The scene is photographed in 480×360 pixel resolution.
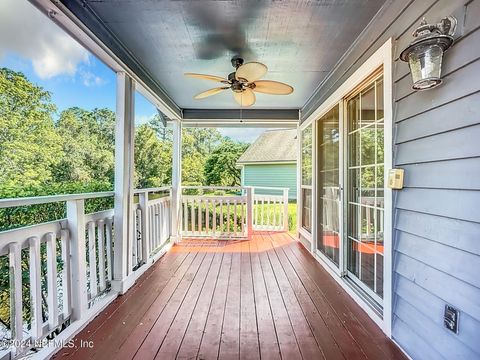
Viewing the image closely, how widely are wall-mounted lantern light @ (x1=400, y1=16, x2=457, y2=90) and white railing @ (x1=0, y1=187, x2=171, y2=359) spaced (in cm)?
221

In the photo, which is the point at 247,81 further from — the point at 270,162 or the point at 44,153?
the point at 270,162

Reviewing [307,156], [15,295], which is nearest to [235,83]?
[307,156]

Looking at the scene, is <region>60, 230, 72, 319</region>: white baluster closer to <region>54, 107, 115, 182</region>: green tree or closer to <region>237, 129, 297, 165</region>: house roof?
<region>54, 107, 115, 182</region>: green tree

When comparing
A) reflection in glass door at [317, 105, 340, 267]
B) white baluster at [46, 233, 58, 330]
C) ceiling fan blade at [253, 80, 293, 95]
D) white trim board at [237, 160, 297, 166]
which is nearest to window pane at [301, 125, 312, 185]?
reflection in glass door at [317, 105, 340, 267]

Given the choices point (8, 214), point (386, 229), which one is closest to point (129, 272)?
point (8, 214)

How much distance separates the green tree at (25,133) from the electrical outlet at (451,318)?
2.64 metres

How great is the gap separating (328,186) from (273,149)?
877 centimetres

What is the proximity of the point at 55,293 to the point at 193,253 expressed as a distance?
2505mm

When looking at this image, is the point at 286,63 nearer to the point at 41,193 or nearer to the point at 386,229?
the point at 386,229

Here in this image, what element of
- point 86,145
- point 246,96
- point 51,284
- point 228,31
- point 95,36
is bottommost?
point 51,284

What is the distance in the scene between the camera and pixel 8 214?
179cm

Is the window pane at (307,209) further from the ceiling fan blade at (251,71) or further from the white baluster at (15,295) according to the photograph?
the white baluster at (15,295)

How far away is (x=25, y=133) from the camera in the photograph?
207 cm

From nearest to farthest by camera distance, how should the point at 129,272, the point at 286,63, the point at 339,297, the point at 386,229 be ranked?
the point at 386,229 → the point at 339,297 → the point at 129,272 → the point at 286,63
